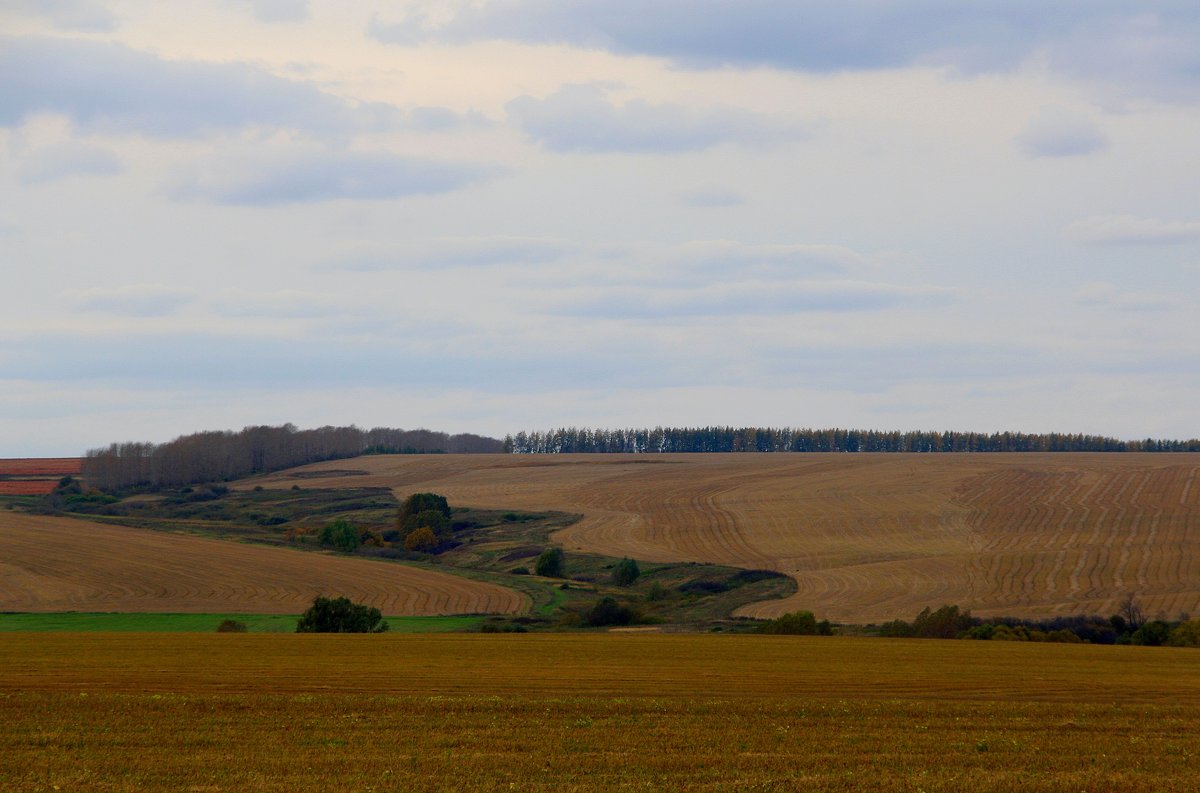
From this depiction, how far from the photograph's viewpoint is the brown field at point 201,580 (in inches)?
2690

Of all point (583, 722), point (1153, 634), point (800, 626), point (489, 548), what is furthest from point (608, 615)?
point (583, 722)

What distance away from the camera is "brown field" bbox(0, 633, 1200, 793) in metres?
17.1

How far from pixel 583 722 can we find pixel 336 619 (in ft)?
117

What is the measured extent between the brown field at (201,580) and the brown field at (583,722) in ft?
98.4

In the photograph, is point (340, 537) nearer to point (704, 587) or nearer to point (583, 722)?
point (704, 587)

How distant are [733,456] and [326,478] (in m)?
53.1

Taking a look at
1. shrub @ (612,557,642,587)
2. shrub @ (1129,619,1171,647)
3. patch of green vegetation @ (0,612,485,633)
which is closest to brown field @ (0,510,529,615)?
patch of green vegetation @ (0,612,485,633)

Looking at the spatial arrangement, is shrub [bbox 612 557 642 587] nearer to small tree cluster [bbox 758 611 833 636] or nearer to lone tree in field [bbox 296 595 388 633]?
small tree cluster [bbox 758 611 833 636]

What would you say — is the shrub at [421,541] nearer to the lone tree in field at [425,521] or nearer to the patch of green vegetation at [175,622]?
the lone tree in field at [425,521]

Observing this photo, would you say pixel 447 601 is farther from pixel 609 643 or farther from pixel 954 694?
pixel 954 694

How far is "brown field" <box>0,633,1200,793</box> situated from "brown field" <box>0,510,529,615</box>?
29980 millimetres

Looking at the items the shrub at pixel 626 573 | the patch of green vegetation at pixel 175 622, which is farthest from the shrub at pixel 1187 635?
the shrub at pixel 626 573

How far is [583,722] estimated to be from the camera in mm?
22109

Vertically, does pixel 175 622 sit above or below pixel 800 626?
below
